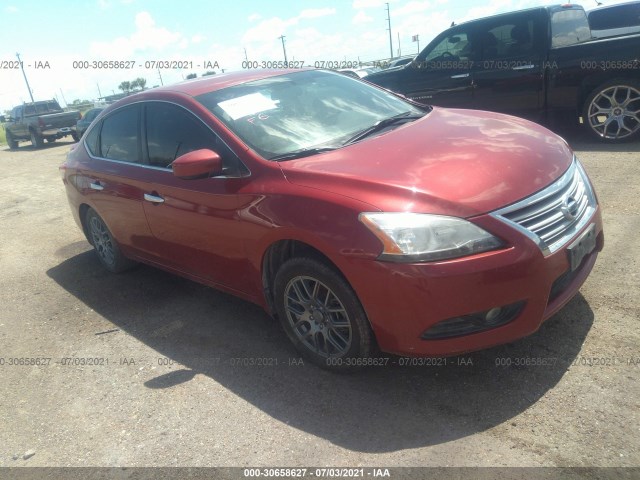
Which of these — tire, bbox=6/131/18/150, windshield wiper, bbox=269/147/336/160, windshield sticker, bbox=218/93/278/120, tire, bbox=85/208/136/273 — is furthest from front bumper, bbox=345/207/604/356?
tire, bbox=6/131/18/150

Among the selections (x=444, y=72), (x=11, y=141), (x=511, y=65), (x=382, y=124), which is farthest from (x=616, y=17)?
(x=11, y=141)

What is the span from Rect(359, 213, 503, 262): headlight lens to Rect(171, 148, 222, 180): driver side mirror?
1.26 meters

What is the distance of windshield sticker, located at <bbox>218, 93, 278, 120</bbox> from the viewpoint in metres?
3.56

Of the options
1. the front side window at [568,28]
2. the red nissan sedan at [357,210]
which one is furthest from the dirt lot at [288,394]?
the front side window at [568,28]

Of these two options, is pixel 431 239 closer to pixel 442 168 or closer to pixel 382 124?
pixel 442 168

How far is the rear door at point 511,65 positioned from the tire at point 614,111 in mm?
705

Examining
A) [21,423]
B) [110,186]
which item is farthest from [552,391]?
[110,186]

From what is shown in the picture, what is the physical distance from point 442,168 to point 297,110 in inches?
51.1

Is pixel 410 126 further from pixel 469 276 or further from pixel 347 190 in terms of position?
pixel 469 276

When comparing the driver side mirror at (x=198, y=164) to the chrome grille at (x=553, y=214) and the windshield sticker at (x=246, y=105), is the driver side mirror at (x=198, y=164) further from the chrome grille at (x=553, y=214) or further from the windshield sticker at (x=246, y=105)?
the chrome grille at (x=553, y=214)

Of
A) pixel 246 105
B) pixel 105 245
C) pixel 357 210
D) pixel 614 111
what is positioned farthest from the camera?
pixel 614 111

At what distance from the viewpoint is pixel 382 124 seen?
3658mm

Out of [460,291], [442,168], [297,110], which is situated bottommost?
[460,291]

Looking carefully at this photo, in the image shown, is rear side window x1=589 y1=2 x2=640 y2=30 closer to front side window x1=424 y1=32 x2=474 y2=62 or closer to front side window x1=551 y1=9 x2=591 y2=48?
front side window x1=551 y1=9 x2=591 y2=48
